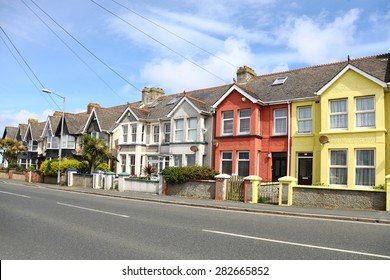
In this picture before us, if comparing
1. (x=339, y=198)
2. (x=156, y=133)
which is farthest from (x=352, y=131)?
(x=156, y=133)

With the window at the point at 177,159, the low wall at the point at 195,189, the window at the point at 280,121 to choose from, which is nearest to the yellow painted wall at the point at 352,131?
the window at the point at 280,121

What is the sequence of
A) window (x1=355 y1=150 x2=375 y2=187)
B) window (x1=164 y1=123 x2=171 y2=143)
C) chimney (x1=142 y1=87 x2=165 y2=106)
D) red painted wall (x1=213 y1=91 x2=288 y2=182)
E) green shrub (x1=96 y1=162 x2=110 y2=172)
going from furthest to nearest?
chimney (x1=142 y1=87 x2=165 y2=106) → green shrub (x1=96 y1=162 x2=110 y2=172) → window (x1=164 y1=123 x2=171 y2=143) → red painted wall (x1=213 y1=91 x2=288 y2=182) → window (x1=355 y1=150 x2=375 y2=187)

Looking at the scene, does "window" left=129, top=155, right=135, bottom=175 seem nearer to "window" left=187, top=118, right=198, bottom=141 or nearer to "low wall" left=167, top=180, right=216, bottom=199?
"window" left=187, top=118, right=198, bottom=141

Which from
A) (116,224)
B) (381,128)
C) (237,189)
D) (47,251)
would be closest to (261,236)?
(116,224)

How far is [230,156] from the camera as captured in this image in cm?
2422

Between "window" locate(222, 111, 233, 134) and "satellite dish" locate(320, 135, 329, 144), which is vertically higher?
"window" locate(222, 111, 233, 134)

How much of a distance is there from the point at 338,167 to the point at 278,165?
427 cm

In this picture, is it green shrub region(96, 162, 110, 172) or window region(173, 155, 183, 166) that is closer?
window region(173, 155, 183, 166)

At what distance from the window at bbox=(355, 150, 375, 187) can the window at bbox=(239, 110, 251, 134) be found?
7262 mm

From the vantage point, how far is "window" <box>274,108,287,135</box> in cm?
2256

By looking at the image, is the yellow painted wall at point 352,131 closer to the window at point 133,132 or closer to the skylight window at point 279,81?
the skylight window at point 279,81

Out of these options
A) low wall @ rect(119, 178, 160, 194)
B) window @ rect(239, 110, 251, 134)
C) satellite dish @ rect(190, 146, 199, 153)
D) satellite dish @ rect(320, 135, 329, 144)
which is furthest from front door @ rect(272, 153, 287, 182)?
low wall @ rect(119, 178, 160, 194)

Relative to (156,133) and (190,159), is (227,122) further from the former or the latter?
(156,133)

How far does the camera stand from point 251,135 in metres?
22.7
